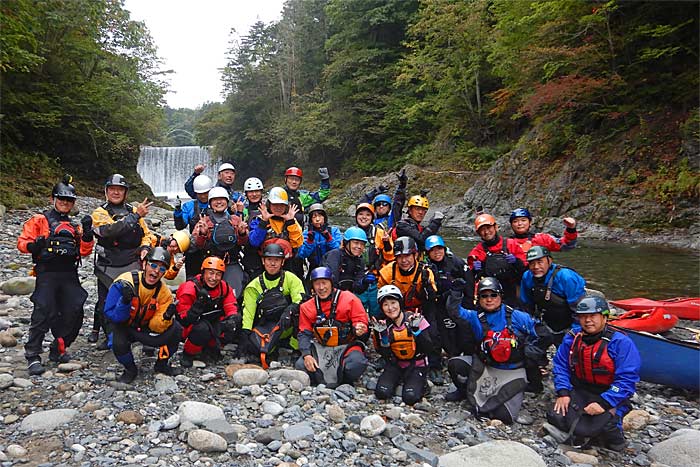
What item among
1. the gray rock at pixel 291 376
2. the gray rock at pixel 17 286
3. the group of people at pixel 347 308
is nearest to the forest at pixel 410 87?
the gray rock at pixel 17 286

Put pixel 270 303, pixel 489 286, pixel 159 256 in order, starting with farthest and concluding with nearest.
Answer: pixel 270 303 → pixel 489 286 → pixel 159 256

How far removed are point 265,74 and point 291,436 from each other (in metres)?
46.1

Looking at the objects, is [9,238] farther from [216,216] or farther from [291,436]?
[291,436]

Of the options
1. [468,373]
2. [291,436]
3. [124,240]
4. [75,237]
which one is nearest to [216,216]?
[124,240]

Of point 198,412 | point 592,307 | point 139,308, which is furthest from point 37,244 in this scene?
point 592,307

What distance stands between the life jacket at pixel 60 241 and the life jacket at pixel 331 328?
3.05 meters

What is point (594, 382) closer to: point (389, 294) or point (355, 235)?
point (389, 294)

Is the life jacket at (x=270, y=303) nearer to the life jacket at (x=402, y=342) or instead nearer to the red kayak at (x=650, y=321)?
the life jacket at (x=402, y=342)

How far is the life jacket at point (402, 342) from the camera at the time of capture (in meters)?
5.47

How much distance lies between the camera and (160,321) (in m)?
5.43

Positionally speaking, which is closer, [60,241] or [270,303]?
[60,241]

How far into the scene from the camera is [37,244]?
543 centimetres

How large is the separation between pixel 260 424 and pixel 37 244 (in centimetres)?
344

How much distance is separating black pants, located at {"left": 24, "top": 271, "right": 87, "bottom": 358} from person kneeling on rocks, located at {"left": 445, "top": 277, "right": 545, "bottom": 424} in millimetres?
4727
